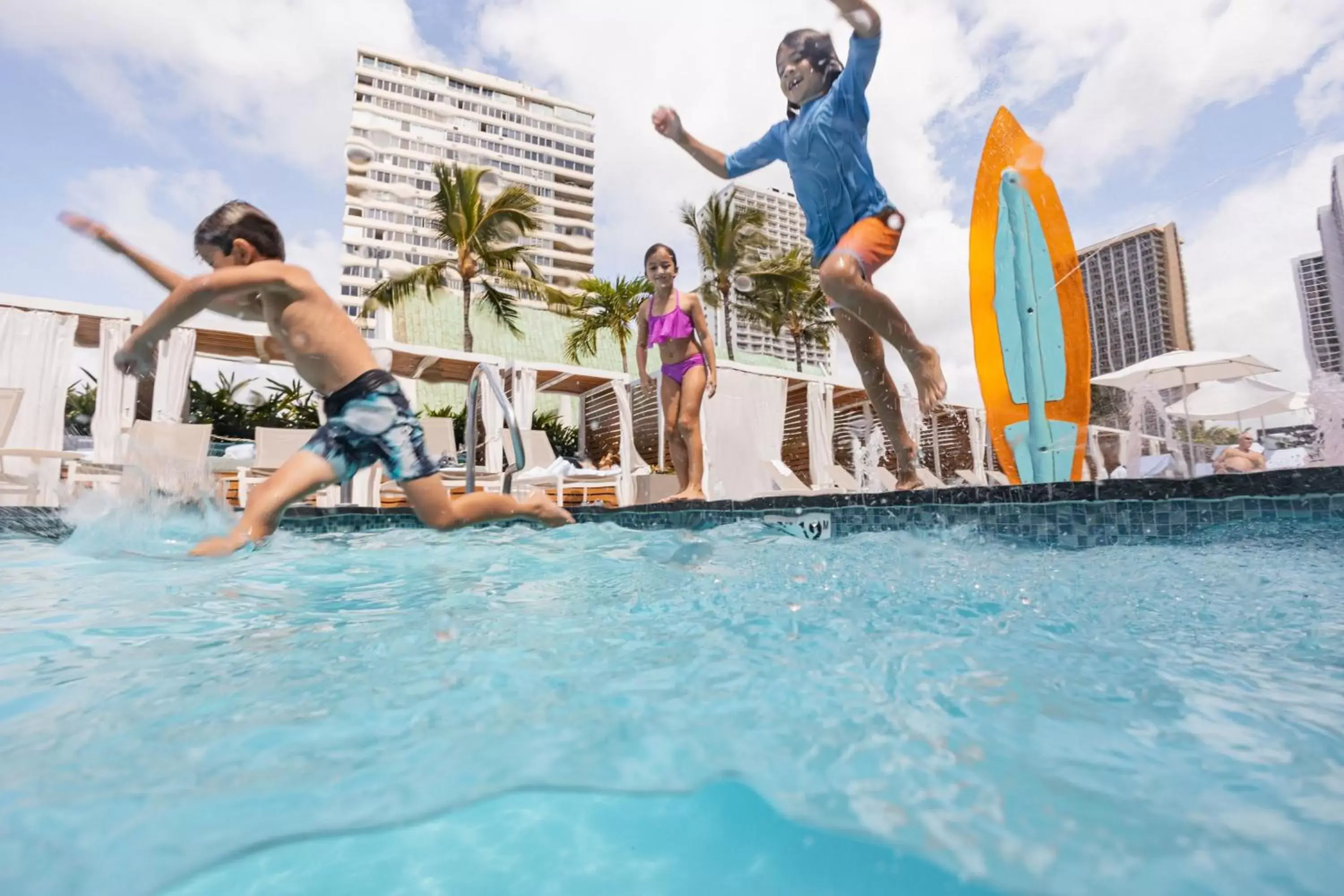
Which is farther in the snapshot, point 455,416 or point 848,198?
point 455,416

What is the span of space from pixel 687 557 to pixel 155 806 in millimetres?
2511

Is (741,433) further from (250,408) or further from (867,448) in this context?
(250,408)

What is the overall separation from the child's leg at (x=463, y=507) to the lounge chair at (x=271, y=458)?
18.2ft

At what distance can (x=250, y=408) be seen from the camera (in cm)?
1316

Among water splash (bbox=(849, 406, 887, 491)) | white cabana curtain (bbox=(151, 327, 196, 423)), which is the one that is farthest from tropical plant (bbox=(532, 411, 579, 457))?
white cabana curtain (bbox=(151, 327, 196, 423))

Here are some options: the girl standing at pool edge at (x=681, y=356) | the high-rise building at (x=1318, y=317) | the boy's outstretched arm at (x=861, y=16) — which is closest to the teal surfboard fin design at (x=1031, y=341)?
the high-rise building at (x=1318, y=317)

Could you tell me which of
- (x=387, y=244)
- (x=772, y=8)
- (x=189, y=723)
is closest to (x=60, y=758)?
(x=189, y=723)

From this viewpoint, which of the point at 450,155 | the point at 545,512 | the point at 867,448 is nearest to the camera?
the point at 545,512

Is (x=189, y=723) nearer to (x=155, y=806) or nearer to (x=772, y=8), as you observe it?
(x=155, y=806)

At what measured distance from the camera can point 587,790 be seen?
32.7 inches

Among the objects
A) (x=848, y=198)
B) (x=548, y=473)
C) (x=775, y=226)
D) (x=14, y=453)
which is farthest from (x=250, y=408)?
(x=775, y=226)

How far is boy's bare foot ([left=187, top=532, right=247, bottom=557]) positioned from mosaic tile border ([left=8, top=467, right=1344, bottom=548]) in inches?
97.3

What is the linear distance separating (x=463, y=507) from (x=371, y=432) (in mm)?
522

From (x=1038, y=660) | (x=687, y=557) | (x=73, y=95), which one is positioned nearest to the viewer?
(x=1038, y=660)
